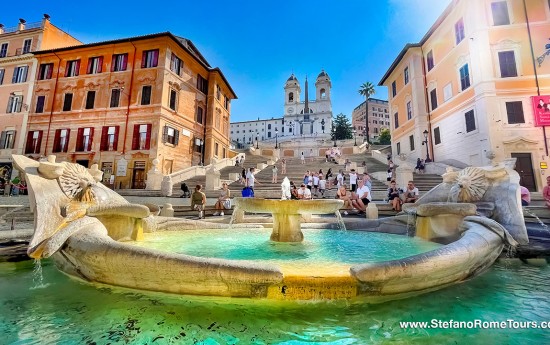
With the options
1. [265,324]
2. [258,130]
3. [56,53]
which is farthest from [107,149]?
[258,130]

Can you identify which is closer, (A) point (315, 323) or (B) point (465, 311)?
(A) point (315, 323)

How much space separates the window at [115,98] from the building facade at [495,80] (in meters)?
29.2

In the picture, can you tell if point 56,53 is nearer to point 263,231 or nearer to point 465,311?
point 263,231

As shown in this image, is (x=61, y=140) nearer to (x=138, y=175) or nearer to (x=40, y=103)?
(x=40, y=103)

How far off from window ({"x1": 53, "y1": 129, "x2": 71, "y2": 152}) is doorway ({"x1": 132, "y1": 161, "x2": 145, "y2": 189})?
7.77 meters

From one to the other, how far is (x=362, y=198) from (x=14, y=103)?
118 feet

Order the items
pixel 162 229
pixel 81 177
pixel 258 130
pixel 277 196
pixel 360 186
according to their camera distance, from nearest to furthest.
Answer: pixel 81 177
pixel 162 229
pixel 360 186
pixel 277 196
pixel 258 130

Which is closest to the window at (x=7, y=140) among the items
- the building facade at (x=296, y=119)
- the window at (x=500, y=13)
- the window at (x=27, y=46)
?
the window at (x=27, y=46)

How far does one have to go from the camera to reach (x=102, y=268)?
281 centimetres

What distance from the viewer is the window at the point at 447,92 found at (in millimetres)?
21172

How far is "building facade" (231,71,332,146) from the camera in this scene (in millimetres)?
92406

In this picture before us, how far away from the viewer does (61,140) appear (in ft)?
82.3

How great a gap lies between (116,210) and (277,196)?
1066 cm

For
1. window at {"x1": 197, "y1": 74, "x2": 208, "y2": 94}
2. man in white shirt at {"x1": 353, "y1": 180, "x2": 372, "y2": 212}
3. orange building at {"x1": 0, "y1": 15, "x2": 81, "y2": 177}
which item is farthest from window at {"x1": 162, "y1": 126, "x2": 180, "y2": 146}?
man in white shirt at {"x1": 353, "y1": 180, "x2": 372, "y2": 212}
